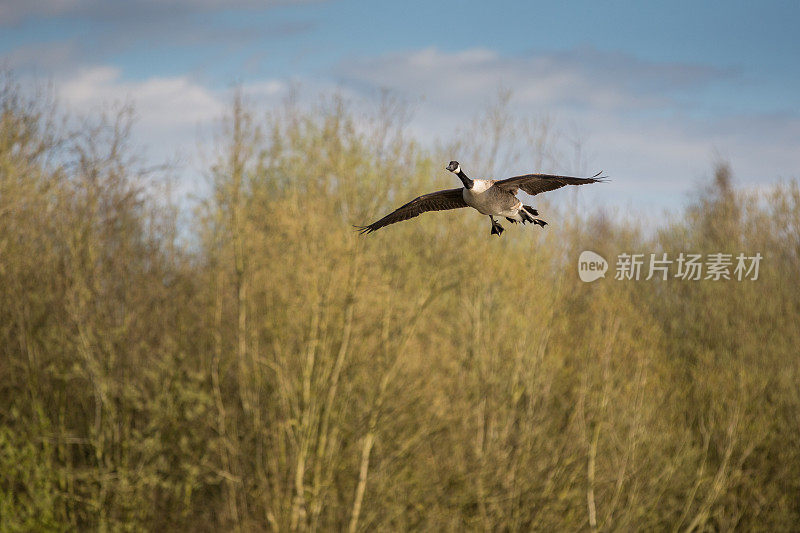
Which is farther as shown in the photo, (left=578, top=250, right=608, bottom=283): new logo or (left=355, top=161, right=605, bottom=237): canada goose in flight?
(left=578, top=250, right=608, bottom=283): new logo

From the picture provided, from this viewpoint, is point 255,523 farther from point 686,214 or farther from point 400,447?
point 686,214

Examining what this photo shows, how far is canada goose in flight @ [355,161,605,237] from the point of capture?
8.78 ft

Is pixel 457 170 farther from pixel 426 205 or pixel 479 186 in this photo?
pixel 426 205

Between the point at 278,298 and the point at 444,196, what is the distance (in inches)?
468

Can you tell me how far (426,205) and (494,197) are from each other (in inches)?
19.6

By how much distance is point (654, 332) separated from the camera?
64.0 feet

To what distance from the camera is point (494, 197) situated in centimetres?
272

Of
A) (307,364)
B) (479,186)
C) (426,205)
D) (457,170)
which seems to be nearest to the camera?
(457,170)

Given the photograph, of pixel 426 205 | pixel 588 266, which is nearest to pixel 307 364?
pixel 588 266

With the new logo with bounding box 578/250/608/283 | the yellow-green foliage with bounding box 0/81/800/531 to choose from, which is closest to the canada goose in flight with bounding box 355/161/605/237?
the yellow-green foliage with bounding box 0/81/800/531

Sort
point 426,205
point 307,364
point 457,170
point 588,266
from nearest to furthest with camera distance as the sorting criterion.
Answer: point 457,170 → point 426,205 → point 307,364 → point 588,266

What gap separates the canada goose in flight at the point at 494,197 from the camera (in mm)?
2676

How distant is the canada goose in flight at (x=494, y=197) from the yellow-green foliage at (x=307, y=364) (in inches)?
426

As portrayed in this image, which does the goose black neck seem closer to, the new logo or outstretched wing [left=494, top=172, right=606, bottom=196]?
outstretched wing [left=494, top=172, right=606, bottom=196]
